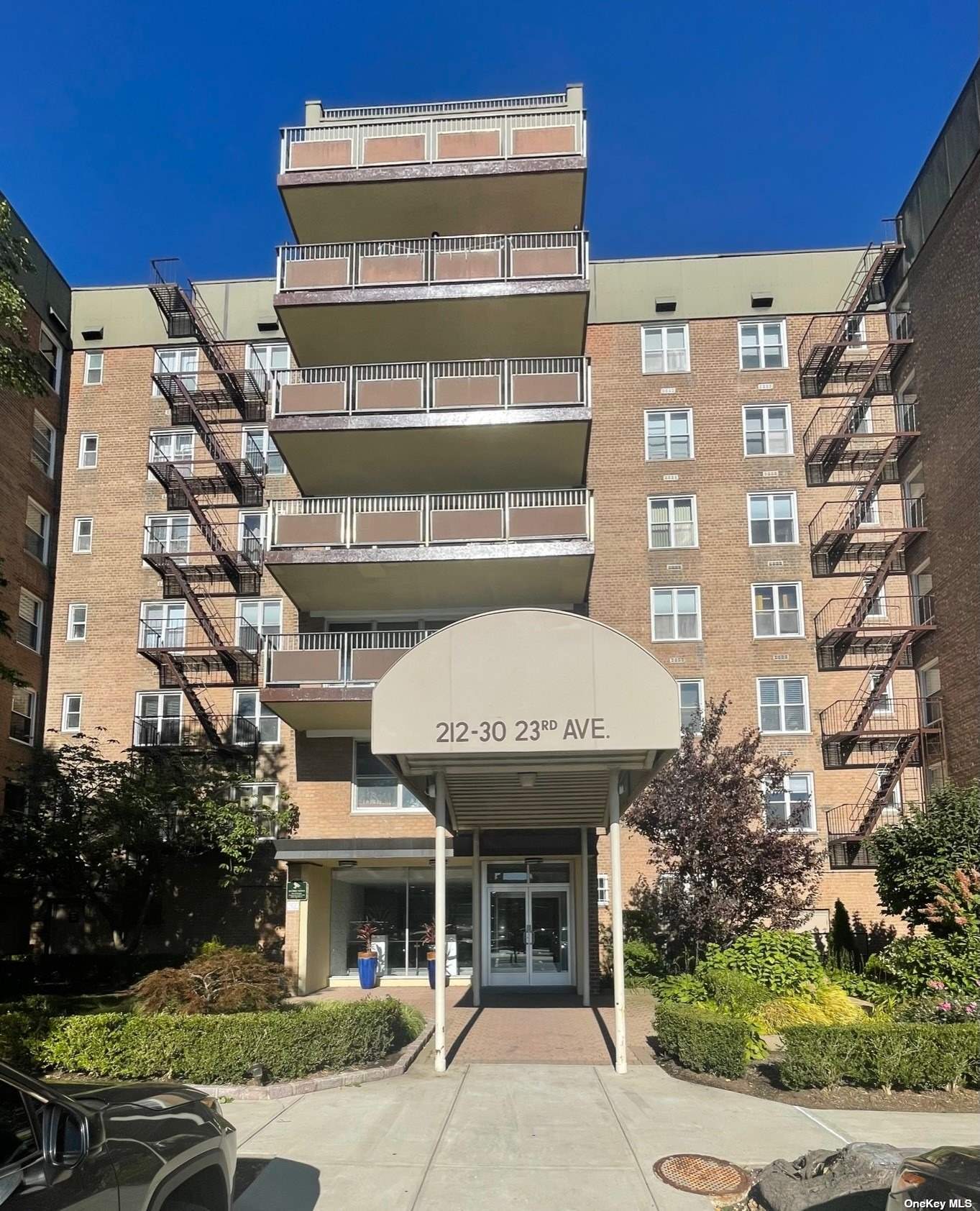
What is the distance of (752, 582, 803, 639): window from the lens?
1021 inches

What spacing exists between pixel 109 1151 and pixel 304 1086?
21.9 feet

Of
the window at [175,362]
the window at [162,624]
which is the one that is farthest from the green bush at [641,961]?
the window at [175,362]

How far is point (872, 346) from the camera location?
89.7ft

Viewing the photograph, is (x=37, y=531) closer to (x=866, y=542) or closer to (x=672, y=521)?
(x=672, y=521)

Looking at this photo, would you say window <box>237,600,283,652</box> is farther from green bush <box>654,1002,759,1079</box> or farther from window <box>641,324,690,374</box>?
green bush <box>654,1002,759,1079</box>

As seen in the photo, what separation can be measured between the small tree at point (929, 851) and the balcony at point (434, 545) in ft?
27.5

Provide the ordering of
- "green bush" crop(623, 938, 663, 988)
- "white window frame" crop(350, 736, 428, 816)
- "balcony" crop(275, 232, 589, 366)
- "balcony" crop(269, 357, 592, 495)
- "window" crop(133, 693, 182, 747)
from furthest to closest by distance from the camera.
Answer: "window" crop(133, 693, 182, 747) → "white window frame" crop(350, 736, 428, 816) → "balcony" crop(275, 232, 589, 366) → "balcony" crop(269, 357, 592, 495) → "green bush" crop(623, 938, 663, 988)

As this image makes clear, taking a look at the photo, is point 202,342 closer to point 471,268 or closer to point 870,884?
point 471,268

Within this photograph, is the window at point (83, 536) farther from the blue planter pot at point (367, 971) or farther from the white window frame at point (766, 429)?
the white window frame at point (766, 429)

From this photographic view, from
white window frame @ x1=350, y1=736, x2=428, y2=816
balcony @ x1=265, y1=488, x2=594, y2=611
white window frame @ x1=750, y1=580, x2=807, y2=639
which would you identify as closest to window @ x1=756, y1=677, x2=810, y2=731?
white window frame @ x1=750, y1=580, x2=807, y2=639

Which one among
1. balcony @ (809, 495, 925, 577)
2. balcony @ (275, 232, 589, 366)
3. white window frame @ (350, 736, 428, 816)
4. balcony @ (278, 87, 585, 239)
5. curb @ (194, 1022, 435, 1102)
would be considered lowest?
curb @ (194, 1022, 435, 1102)

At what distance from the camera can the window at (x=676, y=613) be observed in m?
26.0

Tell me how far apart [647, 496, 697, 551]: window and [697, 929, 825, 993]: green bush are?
488 inches

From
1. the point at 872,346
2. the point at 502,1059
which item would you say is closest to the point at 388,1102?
the point at 502,1059
